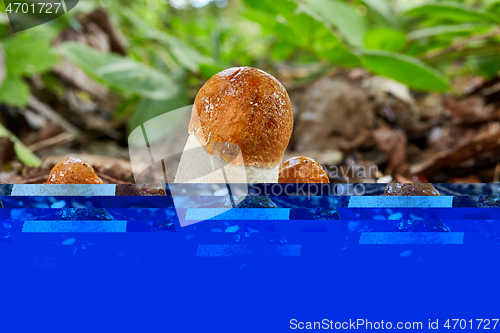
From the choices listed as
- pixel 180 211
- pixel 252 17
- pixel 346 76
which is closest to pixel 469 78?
pixel 346 76

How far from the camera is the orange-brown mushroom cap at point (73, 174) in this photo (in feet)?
0.99

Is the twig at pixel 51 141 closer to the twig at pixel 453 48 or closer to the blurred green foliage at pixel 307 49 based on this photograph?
the blurred green foliage at pixel 307 49

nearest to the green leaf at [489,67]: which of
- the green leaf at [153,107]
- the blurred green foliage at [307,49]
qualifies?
the blurred green foliage at [307,49]

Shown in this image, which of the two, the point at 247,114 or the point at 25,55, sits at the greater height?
the point at 25,55

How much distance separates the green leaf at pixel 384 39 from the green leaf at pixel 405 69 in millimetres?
140

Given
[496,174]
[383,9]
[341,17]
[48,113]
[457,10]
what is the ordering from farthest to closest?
[48,113]
[383,9]
[341,17]
[457,10]
[496,174]

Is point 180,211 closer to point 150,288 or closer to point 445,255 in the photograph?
point 150,288

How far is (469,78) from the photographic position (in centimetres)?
134

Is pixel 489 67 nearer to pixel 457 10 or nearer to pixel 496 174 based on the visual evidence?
pixel 457 10

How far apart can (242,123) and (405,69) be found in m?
0.47

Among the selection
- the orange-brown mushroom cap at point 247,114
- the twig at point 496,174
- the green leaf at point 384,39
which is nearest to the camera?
the orange-brown mushroom cap at point 247,114

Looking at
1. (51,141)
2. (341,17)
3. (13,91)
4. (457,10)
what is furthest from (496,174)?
(13,91)

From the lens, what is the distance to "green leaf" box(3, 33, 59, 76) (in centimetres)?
88

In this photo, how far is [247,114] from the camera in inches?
10.4
